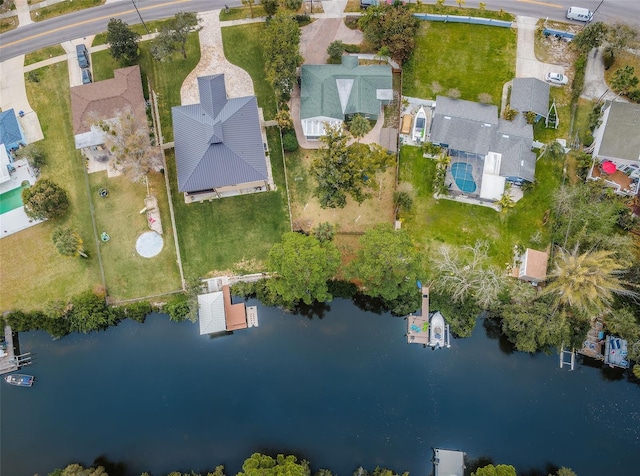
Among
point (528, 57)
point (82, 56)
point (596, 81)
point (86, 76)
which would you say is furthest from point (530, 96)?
point (82, 56)

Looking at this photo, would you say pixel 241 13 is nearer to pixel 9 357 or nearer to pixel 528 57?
pixel 528 57

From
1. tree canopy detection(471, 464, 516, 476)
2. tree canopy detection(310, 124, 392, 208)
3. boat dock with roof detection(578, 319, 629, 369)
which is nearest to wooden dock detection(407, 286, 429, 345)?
tree canopy detection(471, 464, 516, 476)

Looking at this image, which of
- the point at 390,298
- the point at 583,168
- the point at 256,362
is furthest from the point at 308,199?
the point at 583,168

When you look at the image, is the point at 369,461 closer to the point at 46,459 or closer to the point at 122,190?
the point at 46,459

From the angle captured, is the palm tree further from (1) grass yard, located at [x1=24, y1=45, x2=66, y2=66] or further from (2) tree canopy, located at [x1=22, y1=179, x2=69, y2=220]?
(1) grass yard, located at [x1=24, y1=45, x2=66, y2=66]

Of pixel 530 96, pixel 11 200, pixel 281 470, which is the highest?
pixel 530 96

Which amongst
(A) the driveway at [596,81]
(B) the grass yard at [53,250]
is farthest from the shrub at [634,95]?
(B) the grass yard at [53,250]
